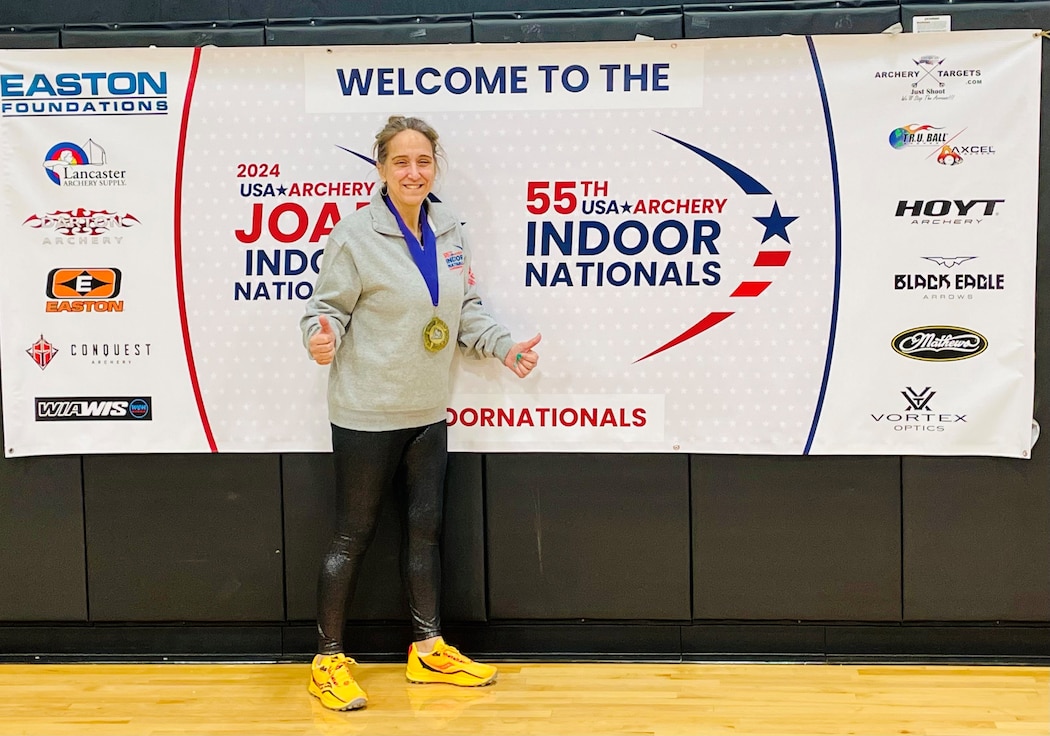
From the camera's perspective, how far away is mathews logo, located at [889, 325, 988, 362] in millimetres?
3246

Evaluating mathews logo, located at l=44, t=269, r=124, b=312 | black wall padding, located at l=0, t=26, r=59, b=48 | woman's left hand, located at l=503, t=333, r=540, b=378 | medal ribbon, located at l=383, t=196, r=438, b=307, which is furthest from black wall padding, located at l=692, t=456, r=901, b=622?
black wall padding, located at l=0, t=26, r=59, b=48

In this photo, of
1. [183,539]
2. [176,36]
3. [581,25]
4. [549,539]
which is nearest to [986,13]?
[581,25]

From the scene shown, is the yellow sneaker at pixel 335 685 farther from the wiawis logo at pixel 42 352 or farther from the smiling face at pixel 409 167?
the smiling face at pixel 409 167

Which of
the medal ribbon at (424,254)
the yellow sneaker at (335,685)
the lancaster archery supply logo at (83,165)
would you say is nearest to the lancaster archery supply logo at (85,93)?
the lancaster archery supply logo at (83,165)

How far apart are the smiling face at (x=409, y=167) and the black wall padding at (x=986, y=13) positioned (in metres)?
1.55

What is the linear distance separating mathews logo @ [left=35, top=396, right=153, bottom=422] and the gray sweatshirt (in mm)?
732

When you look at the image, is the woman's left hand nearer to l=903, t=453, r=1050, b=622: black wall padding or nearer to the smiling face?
the smiling face

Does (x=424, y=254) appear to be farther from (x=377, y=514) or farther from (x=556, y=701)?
(x=556, y=701)

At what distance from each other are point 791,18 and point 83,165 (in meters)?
2.33

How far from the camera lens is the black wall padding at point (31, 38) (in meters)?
3.31

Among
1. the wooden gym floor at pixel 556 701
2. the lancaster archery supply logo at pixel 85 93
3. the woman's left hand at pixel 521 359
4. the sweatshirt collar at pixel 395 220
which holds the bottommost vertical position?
the wooden gym floor at pixel 556 701

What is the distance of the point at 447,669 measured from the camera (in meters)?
3.24

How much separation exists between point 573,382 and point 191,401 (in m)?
1.27

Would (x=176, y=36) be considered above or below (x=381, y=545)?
above
